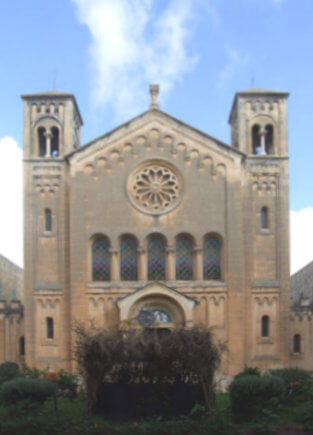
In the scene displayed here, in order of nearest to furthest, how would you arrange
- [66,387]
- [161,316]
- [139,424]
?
[139,424] → [66,387] → [161,316]

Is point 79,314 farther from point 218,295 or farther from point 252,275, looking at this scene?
point 252,275

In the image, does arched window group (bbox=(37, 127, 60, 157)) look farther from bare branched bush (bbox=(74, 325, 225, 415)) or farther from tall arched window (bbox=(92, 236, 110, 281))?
bare branched bush (bbox=(74, 325, 225, 415))

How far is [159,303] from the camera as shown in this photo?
29906 millimetres

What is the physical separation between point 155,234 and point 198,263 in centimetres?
275

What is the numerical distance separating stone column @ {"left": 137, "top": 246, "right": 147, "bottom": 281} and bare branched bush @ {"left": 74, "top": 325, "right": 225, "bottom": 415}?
10.5m

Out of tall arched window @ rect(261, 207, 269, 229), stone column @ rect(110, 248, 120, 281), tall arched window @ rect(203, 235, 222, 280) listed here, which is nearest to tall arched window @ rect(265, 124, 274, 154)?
tall arched window @ rect(261, 207, 269, 229)

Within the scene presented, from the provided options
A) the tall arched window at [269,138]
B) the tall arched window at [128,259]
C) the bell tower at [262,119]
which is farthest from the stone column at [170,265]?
the tall arched window at [269,138]

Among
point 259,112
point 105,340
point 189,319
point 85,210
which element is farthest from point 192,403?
point 259,112

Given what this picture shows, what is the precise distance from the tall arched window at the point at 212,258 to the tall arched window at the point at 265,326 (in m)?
3.31

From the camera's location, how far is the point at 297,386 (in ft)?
74.2

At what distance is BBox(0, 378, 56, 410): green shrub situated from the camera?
63.6 feet

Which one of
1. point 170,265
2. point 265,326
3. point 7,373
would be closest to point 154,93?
point 170,265

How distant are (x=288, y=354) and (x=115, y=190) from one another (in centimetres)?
1270

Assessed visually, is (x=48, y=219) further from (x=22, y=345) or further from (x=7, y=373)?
(x=7, y=373)
